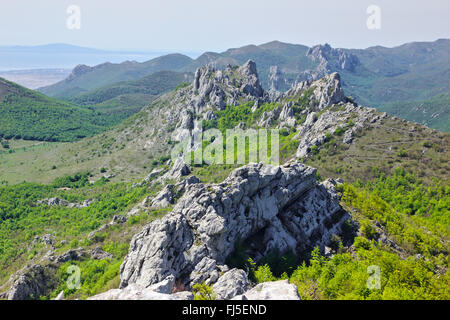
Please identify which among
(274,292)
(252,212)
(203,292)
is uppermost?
(274,292)

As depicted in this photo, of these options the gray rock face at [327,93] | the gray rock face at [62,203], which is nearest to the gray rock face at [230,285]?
the gray rock face at [62,203]

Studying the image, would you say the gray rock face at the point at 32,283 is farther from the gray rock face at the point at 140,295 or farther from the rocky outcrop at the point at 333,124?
the rocky outcrop at the point at 333,124

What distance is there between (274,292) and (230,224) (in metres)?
17.2

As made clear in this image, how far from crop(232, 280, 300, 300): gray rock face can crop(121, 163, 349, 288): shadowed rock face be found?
8606mm

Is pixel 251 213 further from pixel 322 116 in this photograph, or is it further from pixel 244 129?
pixel 244 129

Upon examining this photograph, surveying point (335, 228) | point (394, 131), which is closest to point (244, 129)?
point (394, 131)

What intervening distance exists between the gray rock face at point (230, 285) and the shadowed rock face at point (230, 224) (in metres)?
1.74

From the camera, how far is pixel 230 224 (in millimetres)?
38812

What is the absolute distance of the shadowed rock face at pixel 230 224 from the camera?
3212cm

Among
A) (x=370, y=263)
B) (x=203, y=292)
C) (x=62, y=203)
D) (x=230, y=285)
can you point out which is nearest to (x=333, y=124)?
(x=370, y=263)

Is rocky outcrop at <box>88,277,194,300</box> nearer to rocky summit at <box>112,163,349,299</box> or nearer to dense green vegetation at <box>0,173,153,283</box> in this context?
rocky summit at <box>112,163,349,299</box>

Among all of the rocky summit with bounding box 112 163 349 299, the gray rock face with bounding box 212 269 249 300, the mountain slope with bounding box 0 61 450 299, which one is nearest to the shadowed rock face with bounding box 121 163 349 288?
the rocky summit with bounding box 112 163 349 299

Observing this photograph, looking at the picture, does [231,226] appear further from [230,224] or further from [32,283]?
[32,283]

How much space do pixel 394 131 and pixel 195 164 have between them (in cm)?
8260
